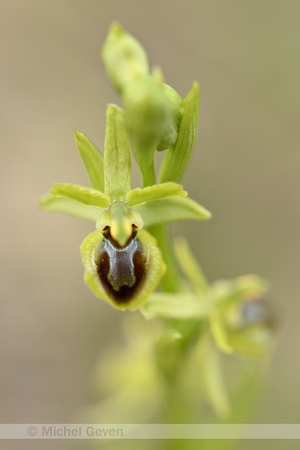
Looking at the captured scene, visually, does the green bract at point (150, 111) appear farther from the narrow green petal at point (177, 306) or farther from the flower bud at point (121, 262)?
the narrow green petal at point (177, 306)

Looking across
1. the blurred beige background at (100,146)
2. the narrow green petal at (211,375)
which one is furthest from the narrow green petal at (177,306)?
the blurred beige background at (100,146)

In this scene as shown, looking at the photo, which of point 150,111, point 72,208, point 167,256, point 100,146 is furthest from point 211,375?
point 100,146

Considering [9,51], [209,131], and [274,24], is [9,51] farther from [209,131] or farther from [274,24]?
[274,24]

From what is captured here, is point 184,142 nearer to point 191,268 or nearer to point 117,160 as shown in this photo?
point 117,160

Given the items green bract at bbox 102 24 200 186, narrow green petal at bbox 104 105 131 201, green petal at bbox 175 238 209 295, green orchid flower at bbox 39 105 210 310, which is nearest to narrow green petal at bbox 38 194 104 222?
green orchid flower at bbox 39 105 210 310

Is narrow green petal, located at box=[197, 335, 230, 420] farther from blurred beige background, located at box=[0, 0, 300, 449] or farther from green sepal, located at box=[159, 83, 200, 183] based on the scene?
blurred beige background, located at box=[0, 0, 300, 449]

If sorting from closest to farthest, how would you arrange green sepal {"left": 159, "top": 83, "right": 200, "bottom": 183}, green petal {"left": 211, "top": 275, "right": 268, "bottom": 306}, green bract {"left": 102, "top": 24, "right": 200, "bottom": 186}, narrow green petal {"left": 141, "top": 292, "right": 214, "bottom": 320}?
green bract {"left": 102, "top": 24, "right": 200, "bottom": 186} < green sepal {"left": 159, "top": 83, "right": 200, "bottom": 183} < narrow green petal {"left": 141, "top": 292, "right": 214, "bottom": 320} < green petal {"left": 211, "top": 275, "right": 268, "bottom": 306}
